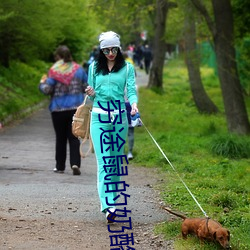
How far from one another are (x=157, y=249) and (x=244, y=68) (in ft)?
67.9

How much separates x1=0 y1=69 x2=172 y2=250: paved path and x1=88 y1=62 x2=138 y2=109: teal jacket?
123 centimetres

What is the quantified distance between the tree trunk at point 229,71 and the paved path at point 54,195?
395 cm

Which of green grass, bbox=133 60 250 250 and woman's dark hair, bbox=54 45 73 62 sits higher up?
woman's dark hair, bbox=54 45 73 62

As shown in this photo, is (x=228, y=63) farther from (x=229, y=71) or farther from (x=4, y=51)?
(x=4, y=51)

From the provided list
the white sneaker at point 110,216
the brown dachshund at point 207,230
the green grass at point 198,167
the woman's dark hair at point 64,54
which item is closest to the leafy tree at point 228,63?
the green grass at point 198,167

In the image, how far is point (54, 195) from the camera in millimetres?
9234

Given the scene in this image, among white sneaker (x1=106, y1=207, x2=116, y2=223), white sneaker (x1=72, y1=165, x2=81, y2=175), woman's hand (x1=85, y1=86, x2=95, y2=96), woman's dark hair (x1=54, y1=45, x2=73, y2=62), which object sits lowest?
white sneaker (x1=72, y1=165, x2=81, y2=175)

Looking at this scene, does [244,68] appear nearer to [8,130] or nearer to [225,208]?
[8,130]

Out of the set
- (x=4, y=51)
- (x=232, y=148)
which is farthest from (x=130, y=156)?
(x=4, y=51)

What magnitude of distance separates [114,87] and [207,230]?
1.97 metres

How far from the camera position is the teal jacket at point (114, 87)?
7.59m

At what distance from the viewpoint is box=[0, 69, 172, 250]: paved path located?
25.2 ft

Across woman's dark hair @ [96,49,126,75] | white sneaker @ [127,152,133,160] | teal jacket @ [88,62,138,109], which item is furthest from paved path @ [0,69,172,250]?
woman's dark hair @ [96,49,126,75]

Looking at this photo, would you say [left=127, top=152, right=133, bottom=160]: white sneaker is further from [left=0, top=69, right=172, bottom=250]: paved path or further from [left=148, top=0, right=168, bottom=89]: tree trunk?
[left=148, top=0, right=168, bottom=89]: tree trunk
